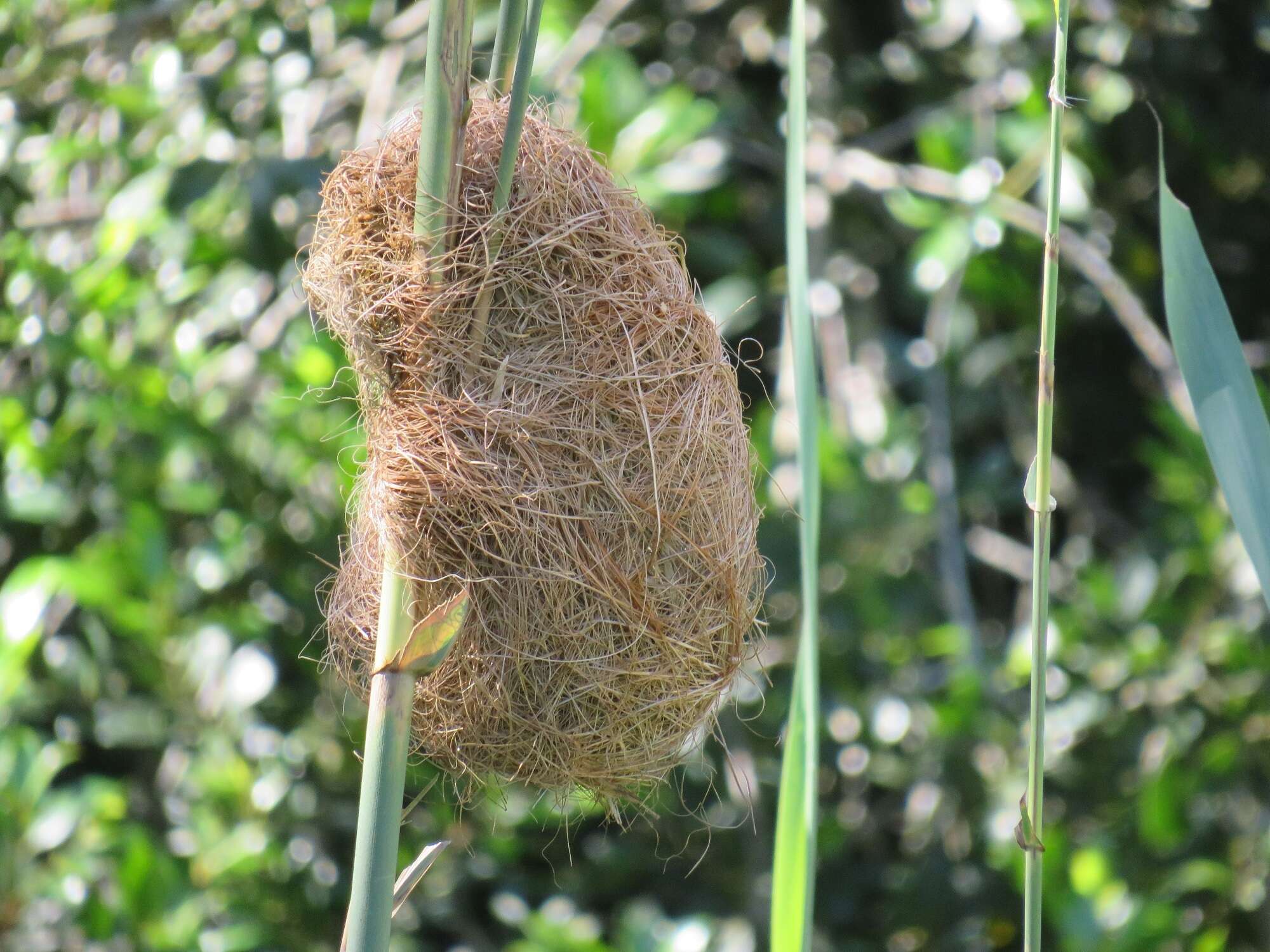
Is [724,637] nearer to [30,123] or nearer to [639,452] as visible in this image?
[639,452]

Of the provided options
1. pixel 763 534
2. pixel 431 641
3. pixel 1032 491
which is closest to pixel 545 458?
pixel 431 641

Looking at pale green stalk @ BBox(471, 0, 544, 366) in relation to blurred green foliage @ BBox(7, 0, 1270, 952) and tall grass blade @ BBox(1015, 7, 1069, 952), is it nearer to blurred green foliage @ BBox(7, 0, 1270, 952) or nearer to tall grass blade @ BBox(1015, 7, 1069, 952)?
tall grass blade @ BBox(1015, 7, 1069, 952)

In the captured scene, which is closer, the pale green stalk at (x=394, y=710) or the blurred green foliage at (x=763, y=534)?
the pale green stalk at (x=394, y=710)

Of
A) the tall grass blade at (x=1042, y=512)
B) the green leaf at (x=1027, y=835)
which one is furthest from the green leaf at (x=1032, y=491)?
the green leaf at (x=1027, y=835)

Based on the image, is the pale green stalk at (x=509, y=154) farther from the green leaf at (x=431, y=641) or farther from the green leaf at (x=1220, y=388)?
the green leaf at (x=1220, y=388)

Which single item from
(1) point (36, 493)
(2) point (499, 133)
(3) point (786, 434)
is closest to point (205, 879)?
(1) point (36, 493)

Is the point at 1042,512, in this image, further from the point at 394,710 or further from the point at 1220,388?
the point at 394,710
